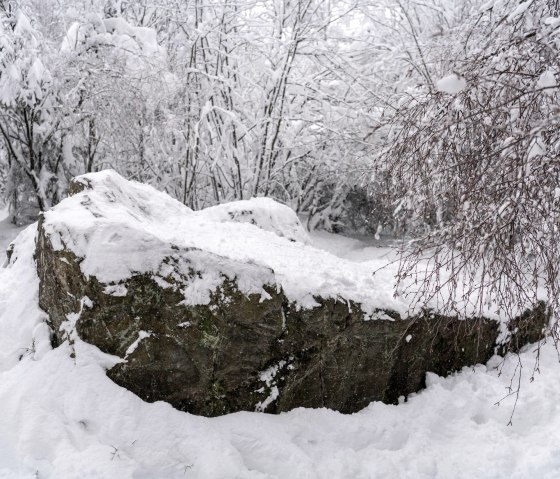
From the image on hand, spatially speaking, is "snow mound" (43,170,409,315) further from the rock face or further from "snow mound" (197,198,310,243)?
"snow mound" (197,198,310,243)

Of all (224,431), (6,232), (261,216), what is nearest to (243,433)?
(224,431)

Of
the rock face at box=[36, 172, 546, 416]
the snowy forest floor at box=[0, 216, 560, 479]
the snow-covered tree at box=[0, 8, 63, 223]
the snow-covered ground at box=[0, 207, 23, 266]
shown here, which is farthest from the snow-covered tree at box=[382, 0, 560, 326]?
the snow-covered ground at box=[0, 207, 23, 266]

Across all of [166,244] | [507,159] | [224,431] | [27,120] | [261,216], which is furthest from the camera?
[27,120]

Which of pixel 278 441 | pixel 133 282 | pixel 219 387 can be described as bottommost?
pixel 278 441

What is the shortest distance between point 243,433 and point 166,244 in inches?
48.5

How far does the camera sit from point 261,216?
5074mm

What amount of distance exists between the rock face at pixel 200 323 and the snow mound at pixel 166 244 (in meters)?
0.01

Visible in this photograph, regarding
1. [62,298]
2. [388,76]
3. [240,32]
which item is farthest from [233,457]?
[388,76]

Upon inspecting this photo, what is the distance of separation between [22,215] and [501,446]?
9.13 meters

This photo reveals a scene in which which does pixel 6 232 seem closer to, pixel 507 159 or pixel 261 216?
pixel 261 216

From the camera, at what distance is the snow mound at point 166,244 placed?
283cm

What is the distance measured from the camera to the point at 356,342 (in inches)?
128

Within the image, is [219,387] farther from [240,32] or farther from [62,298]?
[240,32]

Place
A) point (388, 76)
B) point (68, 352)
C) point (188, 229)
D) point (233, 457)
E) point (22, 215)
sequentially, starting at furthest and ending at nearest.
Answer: point (22, 215), point (388, 76), point (188, 229), point (68, 352), point (233, 457)
